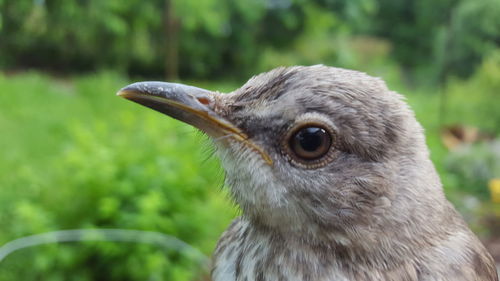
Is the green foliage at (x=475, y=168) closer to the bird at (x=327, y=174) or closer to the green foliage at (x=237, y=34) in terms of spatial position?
the green foliage at (x=237, y=34)

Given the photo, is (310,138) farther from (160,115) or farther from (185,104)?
(160,115)

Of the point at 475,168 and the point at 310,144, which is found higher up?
the point at 310,144

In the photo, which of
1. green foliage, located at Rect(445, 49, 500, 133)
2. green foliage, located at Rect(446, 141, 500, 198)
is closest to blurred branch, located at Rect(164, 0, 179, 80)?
green foliage, located at Rect(445, 49, 500, 133)

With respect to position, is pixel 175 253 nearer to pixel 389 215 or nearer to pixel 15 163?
pixel 15 163

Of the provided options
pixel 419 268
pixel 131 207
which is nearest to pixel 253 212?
pixel 419 268

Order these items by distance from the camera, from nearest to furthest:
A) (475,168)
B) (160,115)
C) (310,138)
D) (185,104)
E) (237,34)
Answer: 1. (310,138)
2. (185,104)
3. (160,115)
4. (475,168)
5. (237,34)

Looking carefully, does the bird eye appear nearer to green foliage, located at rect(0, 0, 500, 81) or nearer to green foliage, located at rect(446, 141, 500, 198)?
green foliage, located at rect(0, 0, 500, 81)

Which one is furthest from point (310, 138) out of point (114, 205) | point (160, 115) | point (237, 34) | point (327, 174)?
point (237, 34)

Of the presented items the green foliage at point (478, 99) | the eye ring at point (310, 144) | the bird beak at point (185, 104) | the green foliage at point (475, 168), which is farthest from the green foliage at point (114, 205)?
the green foliage at point (478, 99)
